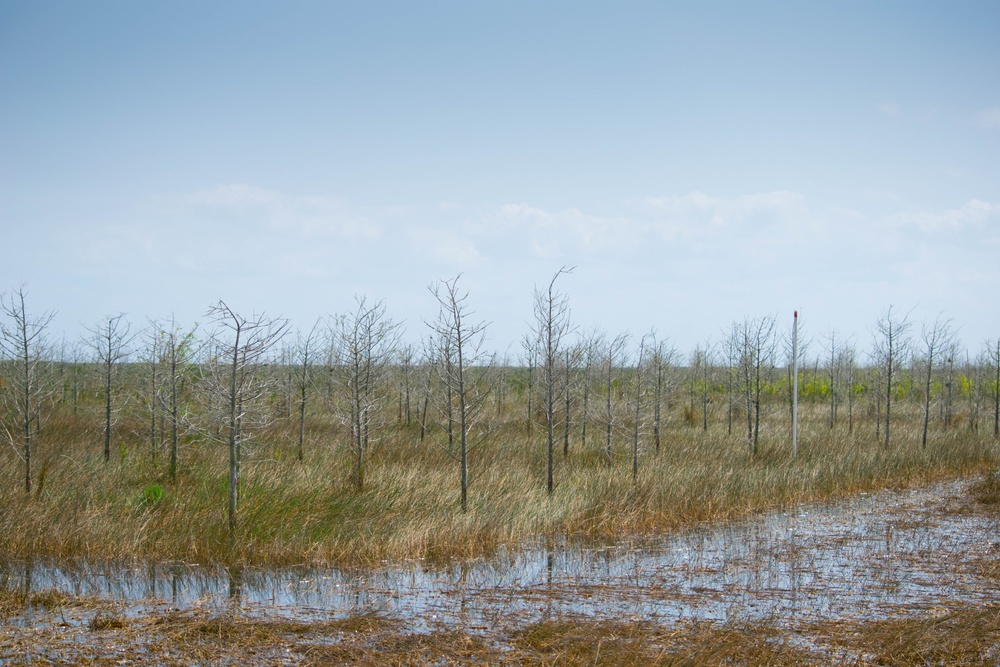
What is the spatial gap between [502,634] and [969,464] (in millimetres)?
16613

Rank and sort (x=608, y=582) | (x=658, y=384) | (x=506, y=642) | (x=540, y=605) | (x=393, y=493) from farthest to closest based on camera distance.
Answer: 1. (x=658, y=384)
2. (x=393, y=493)
3. (x=608, y=582)
4. (x=540, y=605)
5. (x=506, y=642)

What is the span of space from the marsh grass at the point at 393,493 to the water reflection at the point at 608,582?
1.66ft

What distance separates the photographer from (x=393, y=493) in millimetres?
12195

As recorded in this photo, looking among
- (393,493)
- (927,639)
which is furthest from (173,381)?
(927,639)

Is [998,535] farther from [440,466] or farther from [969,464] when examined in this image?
[440,466]

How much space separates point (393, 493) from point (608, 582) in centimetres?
464

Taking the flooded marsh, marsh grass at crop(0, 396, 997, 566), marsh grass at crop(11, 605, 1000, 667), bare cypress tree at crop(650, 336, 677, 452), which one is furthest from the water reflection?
bare cypress tree at crop(650, 336, 677, 452)

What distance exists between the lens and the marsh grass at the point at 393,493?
9758 mm

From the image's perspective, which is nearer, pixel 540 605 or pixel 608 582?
pixel 540 605

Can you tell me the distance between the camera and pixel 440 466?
51.9 feet

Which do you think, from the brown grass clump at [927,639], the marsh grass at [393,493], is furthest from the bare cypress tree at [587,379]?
the brown grass clump at [927,639]

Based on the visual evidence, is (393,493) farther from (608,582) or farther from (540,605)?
(540,605)

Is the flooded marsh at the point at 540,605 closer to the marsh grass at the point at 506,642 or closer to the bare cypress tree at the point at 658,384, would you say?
the marsh grass at the point at 506,642

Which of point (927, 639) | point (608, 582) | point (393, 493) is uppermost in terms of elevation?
point (393, 493)
